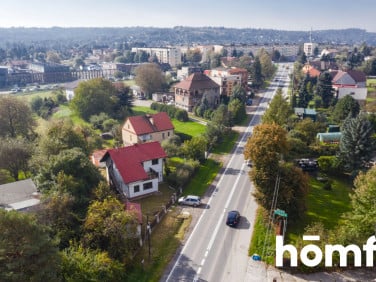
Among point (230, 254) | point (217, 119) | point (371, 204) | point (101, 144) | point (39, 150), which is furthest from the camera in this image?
point (217, 119)

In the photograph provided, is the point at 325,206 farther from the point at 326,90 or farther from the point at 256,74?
the point at 256,74

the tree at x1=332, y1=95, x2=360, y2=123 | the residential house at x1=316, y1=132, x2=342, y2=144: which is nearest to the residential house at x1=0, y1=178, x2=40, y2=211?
the residential house at x1=316, y1=132, x2=342, y2=144

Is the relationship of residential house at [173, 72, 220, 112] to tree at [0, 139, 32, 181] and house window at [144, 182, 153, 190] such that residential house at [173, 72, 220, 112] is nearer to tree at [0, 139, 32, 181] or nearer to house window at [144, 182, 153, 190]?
house window at [144, 182, 153, 190]

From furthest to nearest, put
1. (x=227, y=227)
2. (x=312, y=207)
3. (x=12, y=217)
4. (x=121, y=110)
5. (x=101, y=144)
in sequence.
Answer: (x=121, y=110) < (x=101, y=144) < (x=312, y=207) < (x=227, y=227) < (x=12, y=217)

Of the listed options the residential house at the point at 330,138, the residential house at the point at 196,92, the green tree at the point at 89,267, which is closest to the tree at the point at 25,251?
the green tree at the point at 89,267

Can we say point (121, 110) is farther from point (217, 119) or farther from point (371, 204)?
point (371, 204)

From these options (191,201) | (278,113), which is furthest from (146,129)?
(278,113)

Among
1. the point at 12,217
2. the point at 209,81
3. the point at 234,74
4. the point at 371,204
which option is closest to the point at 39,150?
the point at 12,217
